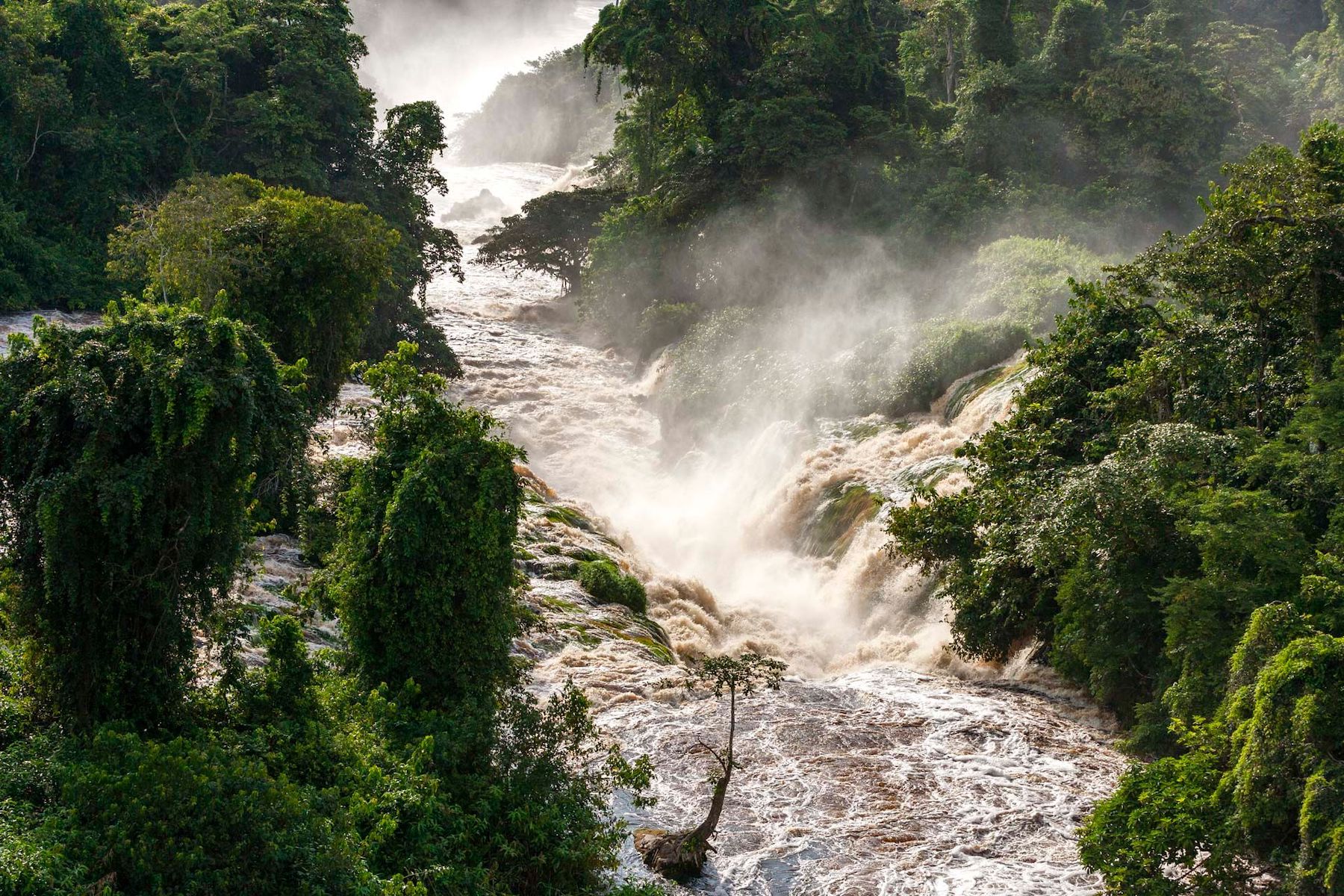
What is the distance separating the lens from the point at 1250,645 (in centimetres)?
1182

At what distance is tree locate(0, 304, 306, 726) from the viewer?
31.6 ft

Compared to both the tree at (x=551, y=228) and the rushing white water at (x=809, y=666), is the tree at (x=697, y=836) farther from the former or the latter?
the tree at (x=551, y=228)

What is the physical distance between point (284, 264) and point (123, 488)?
12.5m

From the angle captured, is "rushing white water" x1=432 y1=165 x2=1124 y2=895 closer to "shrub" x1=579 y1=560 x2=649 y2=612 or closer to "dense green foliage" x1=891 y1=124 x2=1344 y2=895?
"shrub" x1=579 y1=560 x2=649 y2=612

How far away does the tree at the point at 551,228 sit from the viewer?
4731 centimetres

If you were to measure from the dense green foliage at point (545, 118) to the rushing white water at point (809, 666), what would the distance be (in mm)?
41481

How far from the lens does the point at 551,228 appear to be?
4775cm

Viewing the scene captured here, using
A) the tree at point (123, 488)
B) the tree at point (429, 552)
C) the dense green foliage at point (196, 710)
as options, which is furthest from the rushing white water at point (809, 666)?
the tree at point (123, 488)

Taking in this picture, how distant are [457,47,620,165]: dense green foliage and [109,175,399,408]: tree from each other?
54.5 m

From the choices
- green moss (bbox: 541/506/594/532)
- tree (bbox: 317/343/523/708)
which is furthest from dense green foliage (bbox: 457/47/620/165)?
tree (bbox: 317/343/523/708)

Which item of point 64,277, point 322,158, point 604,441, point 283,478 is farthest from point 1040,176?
point 283,478

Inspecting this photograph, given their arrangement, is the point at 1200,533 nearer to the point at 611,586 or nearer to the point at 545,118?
the point at 611,586

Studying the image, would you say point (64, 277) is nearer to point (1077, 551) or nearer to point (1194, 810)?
point (1077, 551)

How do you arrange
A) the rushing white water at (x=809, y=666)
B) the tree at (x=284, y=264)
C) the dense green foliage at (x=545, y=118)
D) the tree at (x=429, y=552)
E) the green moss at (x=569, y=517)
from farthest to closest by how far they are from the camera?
the dense green foliage at (x=545, y=118), the green moss at (x=569, y=517), the tree at (x=284, y=264), the rushing white water at (x=809, y=666), the tree at (x=429, y=552)
